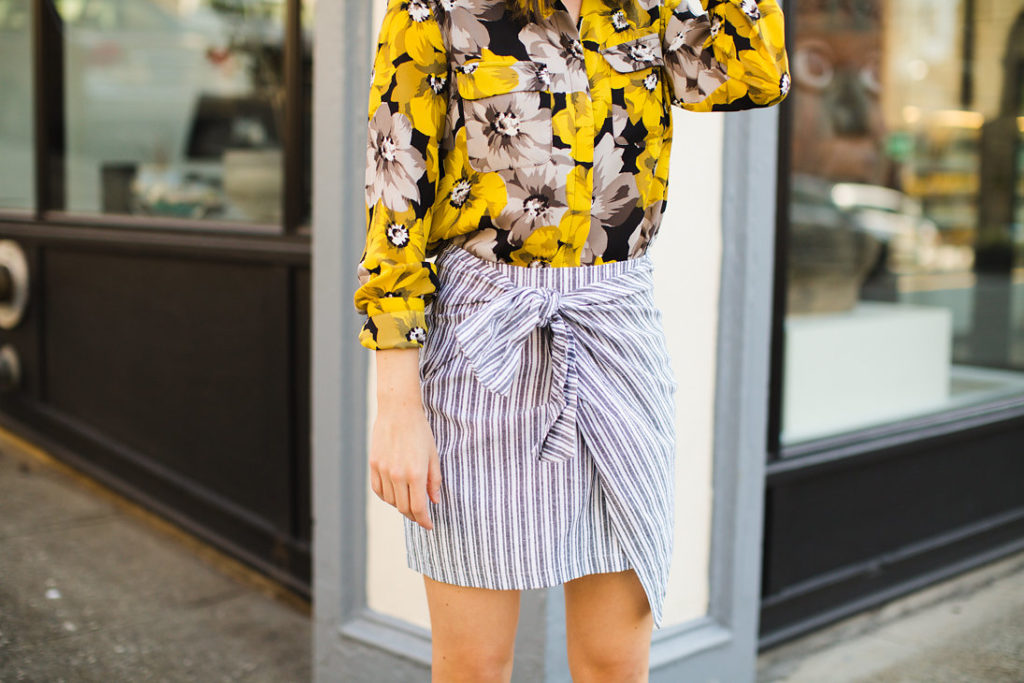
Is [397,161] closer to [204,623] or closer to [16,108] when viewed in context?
[204,623]

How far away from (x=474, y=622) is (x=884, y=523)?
103 inches

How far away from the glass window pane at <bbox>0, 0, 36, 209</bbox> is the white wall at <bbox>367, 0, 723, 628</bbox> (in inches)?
147

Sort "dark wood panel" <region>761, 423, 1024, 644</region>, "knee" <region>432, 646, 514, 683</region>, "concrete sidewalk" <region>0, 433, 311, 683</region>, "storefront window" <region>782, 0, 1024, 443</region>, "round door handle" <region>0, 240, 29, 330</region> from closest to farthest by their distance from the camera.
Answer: "knee" <region>432, 646, 514, 683</region> < "concrete sidewalk" <region>0, 433, 311, 683</region> < "dark wood panel" <region>761, 423, 1024, 644</region> < "storefront window" <region>782, 0, 1024, 443</region> < "round door handle" <region>0, 240, 29, 330</region>

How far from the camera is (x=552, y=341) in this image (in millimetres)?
1455

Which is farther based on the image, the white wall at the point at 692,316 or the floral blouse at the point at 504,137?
the white wall at the point at 692,316

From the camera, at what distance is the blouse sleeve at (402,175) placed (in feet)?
4.62

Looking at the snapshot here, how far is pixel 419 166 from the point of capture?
4.67ft

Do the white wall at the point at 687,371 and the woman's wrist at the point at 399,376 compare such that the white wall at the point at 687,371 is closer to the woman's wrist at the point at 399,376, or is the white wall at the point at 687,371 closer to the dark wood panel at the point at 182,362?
the dark wood panel at the point at 182,362

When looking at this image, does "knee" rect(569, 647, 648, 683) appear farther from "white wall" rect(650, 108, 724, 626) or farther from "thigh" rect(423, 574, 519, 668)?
"white wall" rect(650, 108, 724, 626)

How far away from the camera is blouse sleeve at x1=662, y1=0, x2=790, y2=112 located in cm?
153

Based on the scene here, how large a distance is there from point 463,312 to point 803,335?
8.03 ft

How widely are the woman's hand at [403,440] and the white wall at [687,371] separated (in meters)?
1.39

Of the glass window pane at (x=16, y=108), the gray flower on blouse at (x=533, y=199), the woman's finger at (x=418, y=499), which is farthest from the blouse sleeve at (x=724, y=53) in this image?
the glass window pane at (x=16, y=108)

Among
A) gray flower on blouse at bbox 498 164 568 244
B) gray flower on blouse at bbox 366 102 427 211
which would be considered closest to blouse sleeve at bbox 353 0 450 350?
gray flower on blouse at bbox 366 102 427 211
